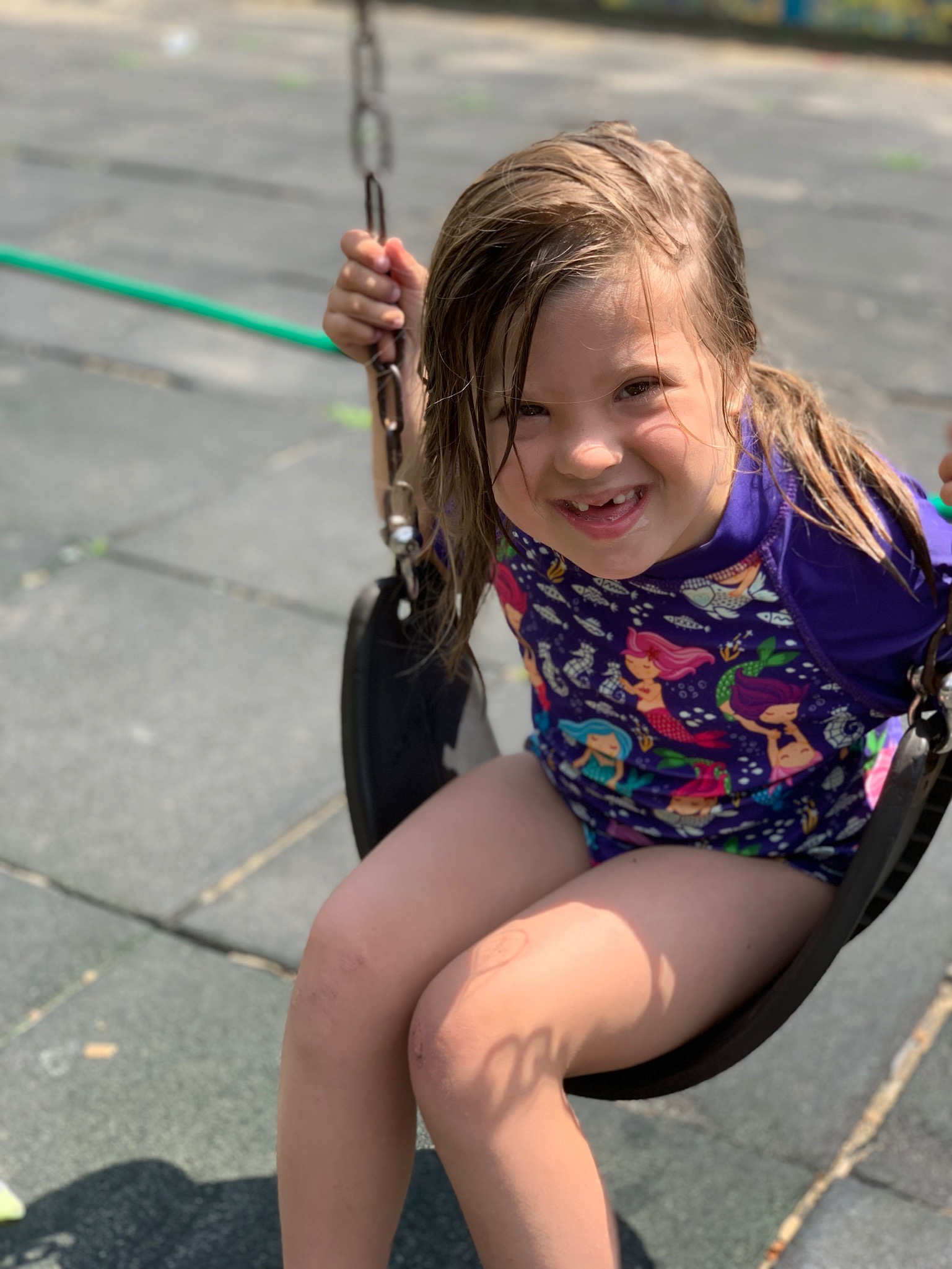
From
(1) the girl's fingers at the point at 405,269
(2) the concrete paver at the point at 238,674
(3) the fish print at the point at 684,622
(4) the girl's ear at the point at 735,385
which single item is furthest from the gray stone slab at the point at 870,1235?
(1) the girl's fingers at the point at 405,269

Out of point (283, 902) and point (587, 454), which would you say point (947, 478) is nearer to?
point (587, 454)

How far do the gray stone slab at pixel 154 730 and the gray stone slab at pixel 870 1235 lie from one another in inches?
43.6

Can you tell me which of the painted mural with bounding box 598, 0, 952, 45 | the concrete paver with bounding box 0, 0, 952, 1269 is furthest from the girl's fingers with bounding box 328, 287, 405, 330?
the painted mural with bounding box 598, 0, 952, 45

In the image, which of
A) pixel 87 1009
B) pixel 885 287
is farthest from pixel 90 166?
pixel 87 1009

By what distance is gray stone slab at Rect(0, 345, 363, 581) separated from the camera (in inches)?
147

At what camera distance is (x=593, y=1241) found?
1375 millimetres

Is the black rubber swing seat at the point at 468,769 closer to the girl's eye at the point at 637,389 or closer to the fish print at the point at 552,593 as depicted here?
the fish print at the point at 552,593

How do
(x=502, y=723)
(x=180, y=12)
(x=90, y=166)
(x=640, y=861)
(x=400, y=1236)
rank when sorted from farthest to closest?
(x=180, y=12)
(x=90, y=166)
(x=502, y=723)
(x=400, y=1236)
(x=640, y=861)

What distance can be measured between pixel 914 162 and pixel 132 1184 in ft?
23.3

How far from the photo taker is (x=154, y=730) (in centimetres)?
284

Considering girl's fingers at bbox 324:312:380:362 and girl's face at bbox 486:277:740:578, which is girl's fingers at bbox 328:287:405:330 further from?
girl's face at bbox 486:277:740:578

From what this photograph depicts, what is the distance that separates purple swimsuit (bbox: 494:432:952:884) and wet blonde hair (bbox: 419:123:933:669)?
0.04 metres

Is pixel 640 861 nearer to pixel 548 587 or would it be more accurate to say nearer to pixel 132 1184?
pixel 548 587

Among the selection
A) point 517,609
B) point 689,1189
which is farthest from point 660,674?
point 689,1189
